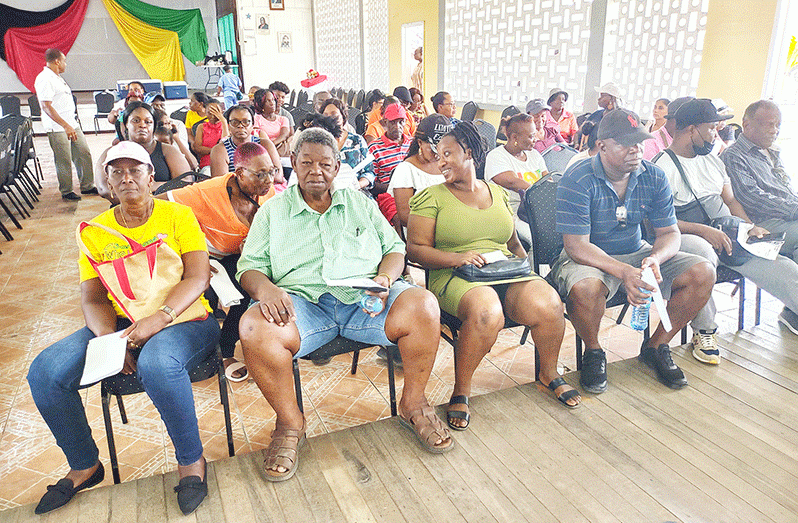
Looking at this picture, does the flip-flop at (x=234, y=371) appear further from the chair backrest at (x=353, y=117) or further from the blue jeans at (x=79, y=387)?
the chair backrest at (x=353, y=117)

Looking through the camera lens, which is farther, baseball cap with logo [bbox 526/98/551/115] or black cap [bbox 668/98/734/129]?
baseball cap with logo [bbox 526/98/551/115]

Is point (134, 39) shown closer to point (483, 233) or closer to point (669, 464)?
point (483, 233)

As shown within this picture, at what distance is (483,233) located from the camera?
8.08 ft

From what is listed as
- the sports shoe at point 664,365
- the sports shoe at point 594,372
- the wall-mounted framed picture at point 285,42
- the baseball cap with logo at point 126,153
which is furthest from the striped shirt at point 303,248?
the wall-mounted framed picture at point 285,42

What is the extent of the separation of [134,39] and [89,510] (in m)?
16.7

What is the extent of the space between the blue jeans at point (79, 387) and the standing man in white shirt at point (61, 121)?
515 cm

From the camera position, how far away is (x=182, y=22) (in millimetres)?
15984

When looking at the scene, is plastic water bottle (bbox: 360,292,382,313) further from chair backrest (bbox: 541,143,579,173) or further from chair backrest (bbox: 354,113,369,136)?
→ chair backrest (bbox: 354,113,369,136)

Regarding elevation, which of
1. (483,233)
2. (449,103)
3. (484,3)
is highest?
(484,3)

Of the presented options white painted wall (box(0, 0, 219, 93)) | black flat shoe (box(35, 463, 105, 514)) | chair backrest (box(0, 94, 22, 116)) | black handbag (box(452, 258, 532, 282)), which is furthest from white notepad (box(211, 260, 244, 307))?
white painted wall (box(0, 0, 219, 93))

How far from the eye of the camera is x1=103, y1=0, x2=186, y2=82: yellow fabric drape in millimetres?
15523

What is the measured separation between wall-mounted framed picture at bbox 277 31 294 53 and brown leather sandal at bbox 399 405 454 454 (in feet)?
47.2

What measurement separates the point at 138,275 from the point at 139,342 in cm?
23

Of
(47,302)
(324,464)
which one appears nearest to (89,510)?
(324,464)
